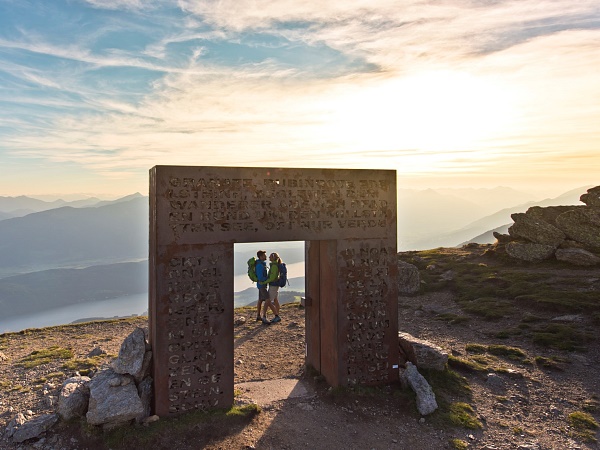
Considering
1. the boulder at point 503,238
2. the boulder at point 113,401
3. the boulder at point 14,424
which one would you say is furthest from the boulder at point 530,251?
the boulder at point 14,424

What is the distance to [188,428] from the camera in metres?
9.23

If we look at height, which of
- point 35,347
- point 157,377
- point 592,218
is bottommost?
point 35,347

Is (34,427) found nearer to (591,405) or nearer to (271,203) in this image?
(271,203)

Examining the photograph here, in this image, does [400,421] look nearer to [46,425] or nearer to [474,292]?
[46,425]

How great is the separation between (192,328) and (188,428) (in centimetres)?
215

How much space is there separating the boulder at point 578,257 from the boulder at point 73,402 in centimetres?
2730

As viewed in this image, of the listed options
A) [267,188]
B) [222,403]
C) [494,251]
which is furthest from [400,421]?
[494,251]

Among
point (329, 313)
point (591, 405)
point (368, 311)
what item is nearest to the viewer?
point (591, 405)

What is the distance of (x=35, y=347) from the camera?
16.3m

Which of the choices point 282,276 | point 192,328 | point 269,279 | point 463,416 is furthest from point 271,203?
point 282,276

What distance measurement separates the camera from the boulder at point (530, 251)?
27609 mm

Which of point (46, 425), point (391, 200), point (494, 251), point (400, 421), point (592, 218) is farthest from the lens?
point (494, 251)

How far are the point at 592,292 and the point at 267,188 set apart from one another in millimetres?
18437

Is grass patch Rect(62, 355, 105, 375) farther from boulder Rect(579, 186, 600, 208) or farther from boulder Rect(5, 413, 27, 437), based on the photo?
boulder Rect(579, 186, 600, 208)
